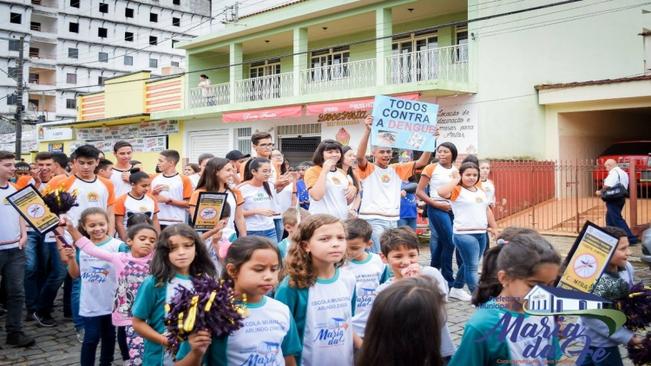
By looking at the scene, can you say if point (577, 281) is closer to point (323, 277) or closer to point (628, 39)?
point (323, 277)

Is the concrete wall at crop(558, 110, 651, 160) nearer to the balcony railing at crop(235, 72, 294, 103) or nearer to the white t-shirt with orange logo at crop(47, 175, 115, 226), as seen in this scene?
the balcony railing at crop(235, 72, 294, 103)

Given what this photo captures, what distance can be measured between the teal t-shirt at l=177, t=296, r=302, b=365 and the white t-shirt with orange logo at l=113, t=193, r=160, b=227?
378 cm

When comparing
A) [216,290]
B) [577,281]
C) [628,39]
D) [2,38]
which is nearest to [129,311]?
[216,290]

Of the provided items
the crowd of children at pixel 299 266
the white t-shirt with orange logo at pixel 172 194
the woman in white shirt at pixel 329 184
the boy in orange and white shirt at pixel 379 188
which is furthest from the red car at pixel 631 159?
the white t-shirt with orange logo at pixel 172 194

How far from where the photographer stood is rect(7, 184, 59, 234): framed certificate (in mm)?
4406

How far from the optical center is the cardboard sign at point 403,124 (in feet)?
21.2

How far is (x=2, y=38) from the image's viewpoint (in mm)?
45406

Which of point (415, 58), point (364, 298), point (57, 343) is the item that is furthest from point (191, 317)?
point (415, 58)

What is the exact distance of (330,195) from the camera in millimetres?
5836

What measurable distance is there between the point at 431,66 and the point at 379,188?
11030 millimetres

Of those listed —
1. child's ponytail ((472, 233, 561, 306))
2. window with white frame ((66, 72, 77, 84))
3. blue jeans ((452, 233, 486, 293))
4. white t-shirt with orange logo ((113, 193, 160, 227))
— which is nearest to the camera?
child's ponytail ((472, 233, 561, 306))

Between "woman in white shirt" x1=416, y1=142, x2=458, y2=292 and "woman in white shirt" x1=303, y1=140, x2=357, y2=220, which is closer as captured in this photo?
"woman in white shirt" x1=303, y1=140, x2=357, y2=220

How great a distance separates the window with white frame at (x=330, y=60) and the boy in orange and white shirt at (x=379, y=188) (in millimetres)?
13061

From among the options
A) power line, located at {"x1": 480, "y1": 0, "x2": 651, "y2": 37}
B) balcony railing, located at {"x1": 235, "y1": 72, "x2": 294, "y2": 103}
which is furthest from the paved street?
balcony railing, located at {"x1": 235, "y1": 72, "x2": 294, "y2": 103}
